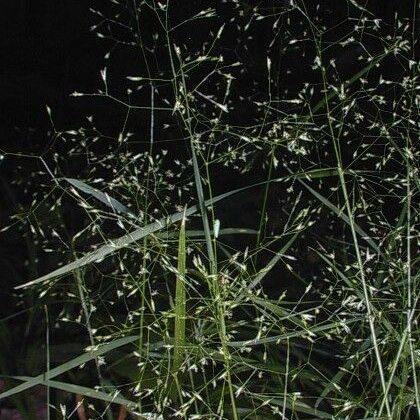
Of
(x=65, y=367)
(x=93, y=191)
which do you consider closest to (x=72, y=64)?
(x=93, y=191)

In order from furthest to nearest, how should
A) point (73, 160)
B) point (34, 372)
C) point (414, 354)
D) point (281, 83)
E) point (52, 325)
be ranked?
point (73, 160)
point (281, 83)
point (52, 325)
point (34, 372)
point (414, 354)

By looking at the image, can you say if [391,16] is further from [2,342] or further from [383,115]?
[2,342]

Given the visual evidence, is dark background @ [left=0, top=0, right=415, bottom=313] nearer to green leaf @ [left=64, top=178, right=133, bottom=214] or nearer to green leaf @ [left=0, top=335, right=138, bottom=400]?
green leaf @ [left=64, top=178, right=133, bottom=214]

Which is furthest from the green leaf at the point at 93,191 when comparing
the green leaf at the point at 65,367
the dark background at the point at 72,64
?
the dark background at the point at 72,64

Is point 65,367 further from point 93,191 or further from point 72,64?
point 72,64

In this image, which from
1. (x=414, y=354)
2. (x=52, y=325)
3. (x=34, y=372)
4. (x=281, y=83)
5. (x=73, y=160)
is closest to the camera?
(x=414, y=354)

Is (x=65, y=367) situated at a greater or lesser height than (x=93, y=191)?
lesser

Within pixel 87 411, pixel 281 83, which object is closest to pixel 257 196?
pixel 281 83

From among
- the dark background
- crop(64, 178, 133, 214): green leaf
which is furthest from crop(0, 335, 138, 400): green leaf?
the dark background

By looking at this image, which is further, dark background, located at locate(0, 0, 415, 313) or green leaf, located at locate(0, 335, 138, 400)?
dark background, located at locate(0, 0, 415, 313)

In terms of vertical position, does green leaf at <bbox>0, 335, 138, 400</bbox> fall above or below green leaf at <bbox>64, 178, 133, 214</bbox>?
below

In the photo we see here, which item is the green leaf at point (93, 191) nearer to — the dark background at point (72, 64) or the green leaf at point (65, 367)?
the green leaf at point (65, 367)
